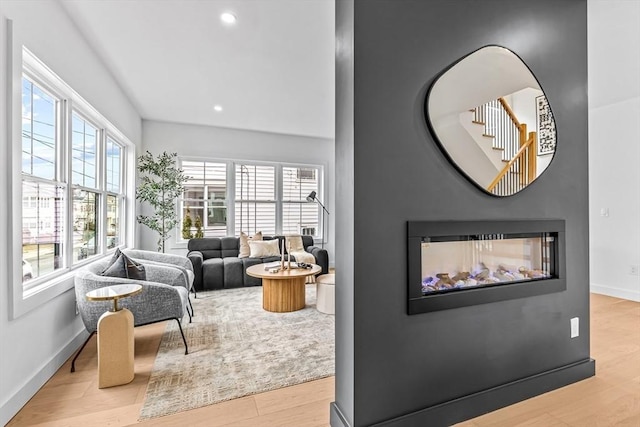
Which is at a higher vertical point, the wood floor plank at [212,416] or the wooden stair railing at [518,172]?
the wooden stair railing at [518,172]

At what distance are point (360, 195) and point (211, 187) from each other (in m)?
5.07

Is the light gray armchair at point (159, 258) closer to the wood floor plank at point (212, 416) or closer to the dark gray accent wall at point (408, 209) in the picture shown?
the wood floor plank at point (212, 416)

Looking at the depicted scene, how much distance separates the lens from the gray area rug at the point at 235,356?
82.2 inches

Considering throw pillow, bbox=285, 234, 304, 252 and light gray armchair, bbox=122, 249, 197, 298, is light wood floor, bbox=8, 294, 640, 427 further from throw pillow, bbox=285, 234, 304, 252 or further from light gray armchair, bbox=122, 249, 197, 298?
throw pillow, bbox=285, 234, 304, 252

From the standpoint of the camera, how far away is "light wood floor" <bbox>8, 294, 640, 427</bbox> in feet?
5.91

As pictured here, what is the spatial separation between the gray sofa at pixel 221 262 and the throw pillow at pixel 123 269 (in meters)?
1.66

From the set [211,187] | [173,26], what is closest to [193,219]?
[211,187]

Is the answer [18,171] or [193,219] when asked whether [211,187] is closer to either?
[193,219]

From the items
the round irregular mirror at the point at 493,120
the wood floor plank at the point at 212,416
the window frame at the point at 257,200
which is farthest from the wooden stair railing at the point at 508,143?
the window frame at the point at 257,200

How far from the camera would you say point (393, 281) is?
165 centimetres

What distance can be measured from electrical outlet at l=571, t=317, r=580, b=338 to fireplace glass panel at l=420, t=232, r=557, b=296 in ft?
1.29

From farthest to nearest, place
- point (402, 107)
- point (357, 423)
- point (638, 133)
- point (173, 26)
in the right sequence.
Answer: point (638, 133)
point (173, 26)
point (402, 107)
point (357, 423)

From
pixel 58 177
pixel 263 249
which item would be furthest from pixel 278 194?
pixel 58 177

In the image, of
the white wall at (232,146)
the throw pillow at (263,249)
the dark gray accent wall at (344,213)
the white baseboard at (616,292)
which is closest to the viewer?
the dark gray accent wall at (344,213)
